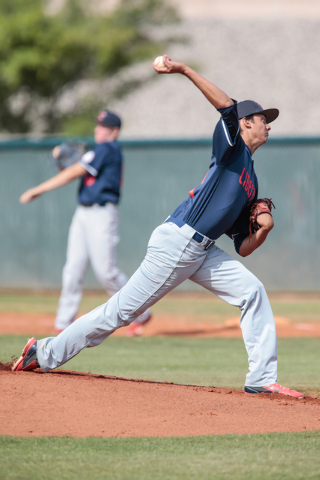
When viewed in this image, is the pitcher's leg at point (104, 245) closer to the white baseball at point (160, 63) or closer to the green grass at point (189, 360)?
the green grass at point (189, 360)

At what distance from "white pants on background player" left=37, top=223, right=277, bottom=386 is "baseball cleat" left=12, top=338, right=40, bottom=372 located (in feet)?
0.16

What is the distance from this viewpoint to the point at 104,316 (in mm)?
4043

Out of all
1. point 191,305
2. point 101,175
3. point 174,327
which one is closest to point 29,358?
point 101,175

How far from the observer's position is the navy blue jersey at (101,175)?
7113mm

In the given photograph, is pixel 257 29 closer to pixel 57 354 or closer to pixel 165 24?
pixel 165 24

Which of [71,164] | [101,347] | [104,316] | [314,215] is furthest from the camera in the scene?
[314,215]

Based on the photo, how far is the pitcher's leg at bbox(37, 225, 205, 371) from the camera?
3963 millimetres

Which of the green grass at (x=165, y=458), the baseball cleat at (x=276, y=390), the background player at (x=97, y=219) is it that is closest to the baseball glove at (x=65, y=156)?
the background player at (x=97, y=219)

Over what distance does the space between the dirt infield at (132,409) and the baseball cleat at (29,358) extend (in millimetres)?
70

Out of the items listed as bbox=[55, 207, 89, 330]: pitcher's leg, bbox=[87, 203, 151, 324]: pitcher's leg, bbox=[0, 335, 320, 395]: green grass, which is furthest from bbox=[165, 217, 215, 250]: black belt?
bbox=[55, 207, 89, 330]: pitcher's leg

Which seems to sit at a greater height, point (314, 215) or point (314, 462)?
point (314, 215)

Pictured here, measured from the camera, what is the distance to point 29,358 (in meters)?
4.23

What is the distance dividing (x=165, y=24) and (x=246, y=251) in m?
16.8

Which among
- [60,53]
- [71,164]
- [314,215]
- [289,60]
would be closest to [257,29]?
[289,60]
